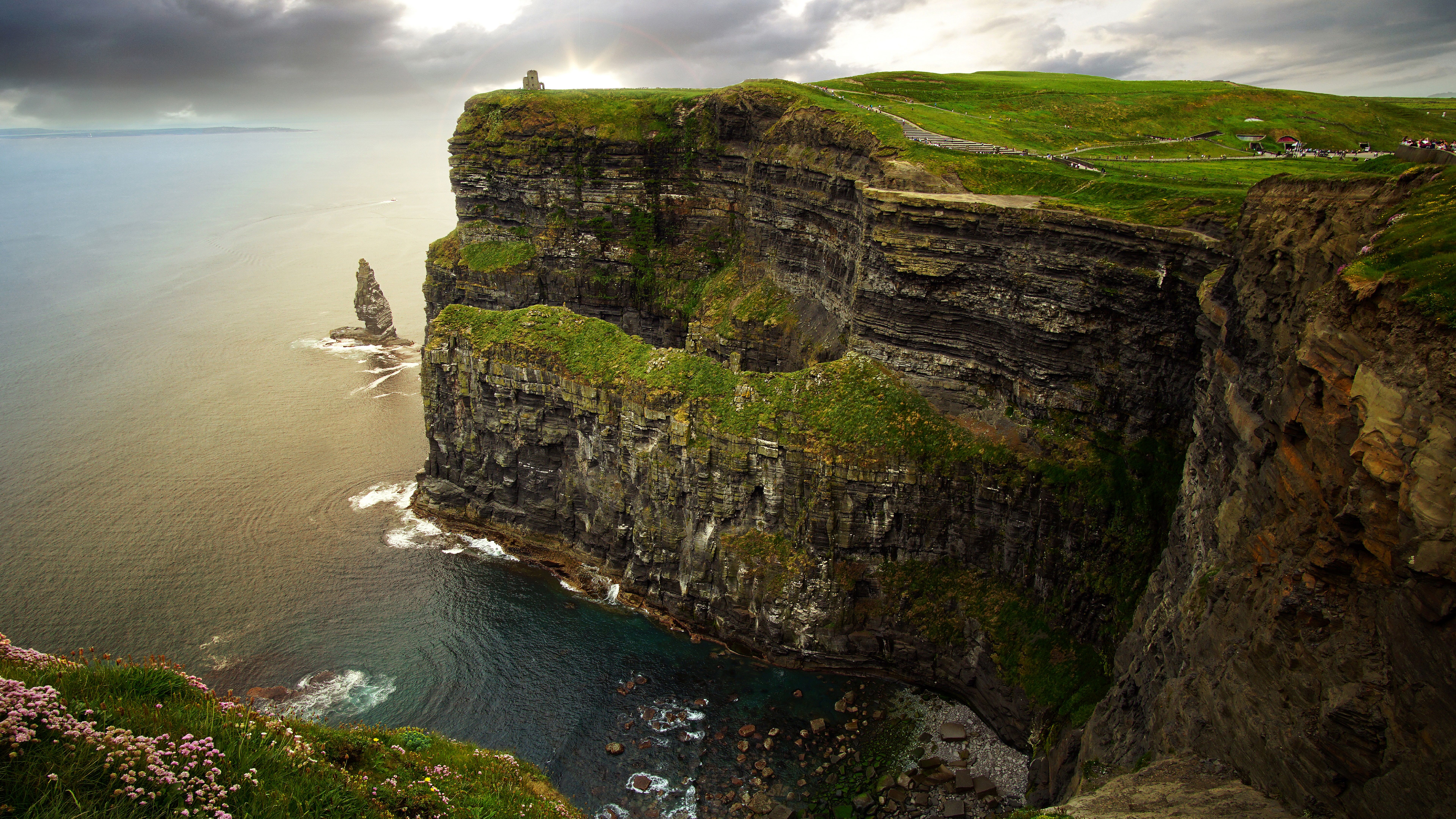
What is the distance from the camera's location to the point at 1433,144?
132 ft

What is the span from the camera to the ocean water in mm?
38969

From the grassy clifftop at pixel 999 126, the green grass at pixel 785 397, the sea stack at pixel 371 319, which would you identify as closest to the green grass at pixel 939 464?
the green grass at pixel 785 397

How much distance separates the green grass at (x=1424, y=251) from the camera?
1488 cm

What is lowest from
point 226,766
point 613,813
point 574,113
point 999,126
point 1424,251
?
point 613,813

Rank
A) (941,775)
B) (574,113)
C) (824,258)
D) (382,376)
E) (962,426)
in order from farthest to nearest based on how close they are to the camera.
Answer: (382,376)
(574,113)
(824,258)
(962,426)
(941,775)

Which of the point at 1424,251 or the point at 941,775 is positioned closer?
the point at 1424,251

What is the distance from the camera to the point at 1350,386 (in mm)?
16328

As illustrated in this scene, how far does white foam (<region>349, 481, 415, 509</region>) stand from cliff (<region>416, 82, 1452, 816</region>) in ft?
9.01

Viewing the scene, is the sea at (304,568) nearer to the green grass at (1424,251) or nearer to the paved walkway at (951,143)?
the green grass at (1424,251)

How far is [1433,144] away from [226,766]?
186 feet

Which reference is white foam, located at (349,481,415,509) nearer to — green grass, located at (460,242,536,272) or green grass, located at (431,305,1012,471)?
green grass, located at (431,305,1012,471)

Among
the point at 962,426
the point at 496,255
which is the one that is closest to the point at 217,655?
the point at 962,426

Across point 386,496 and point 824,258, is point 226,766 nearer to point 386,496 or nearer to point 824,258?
point 824,258

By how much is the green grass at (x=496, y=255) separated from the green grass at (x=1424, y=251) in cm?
6498
